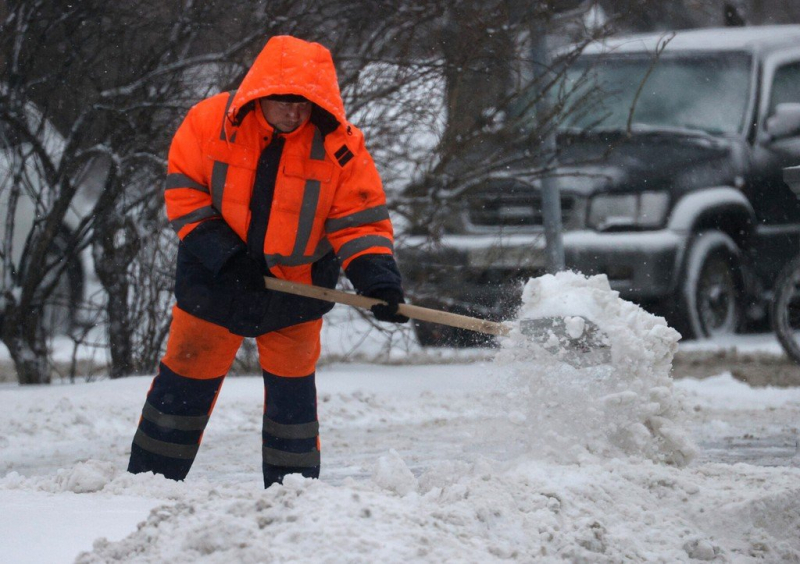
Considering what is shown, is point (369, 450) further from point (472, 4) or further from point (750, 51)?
point (750, 51)

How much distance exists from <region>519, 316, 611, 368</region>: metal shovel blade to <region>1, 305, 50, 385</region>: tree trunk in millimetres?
3744

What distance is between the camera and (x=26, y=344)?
7164mm

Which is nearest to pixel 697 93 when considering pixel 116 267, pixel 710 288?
pixel 710 288

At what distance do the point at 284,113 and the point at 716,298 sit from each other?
19.0ft

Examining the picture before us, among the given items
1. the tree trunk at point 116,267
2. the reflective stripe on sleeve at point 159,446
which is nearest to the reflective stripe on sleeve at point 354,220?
the reflective stripe on sleeve at point 159,446

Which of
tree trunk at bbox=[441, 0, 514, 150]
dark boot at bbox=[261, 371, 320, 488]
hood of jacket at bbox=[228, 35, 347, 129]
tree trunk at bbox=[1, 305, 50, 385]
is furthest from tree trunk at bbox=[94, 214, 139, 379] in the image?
hood of jacket at bbox=[228, 35, 347, 129]

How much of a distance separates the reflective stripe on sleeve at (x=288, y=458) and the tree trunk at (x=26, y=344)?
3.32 metres

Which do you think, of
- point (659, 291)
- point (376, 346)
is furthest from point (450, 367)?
point (659, 291)

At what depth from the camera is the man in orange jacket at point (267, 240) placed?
4020 millimetres

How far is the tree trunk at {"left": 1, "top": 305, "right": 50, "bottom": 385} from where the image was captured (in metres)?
7.07

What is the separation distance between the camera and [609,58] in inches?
307

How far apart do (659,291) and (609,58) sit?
1.71 metres

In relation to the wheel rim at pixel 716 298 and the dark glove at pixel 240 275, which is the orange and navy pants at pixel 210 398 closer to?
the dark glove at pixel 240 275

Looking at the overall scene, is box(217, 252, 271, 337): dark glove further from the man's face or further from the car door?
the car door
